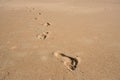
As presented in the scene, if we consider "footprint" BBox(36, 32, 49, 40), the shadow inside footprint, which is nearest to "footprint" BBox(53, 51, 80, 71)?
the shadow inside footprint

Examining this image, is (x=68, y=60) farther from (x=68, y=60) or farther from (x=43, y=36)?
(x=43, y=36)

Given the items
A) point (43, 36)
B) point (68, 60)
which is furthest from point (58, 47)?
point (43, 36)

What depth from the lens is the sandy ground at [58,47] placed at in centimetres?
169

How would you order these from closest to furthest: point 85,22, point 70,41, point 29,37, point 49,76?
point 49,76
point 70,41
point 29,37
point 85,22

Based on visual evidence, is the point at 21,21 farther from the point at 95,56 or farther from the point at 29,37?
the point at 95,56

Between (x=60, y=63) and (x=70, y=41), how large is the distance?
0.65 m

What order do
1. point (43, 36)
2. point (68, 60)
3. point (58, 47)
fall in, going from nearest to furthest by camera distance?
point (68, 60), point (58, 47), point (43, 36)

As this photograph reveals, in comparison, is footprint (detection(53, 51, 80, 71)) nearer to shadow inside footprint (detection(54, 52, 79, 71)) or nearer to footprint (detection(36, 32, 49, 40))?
shadow inside footprint (detection(54, 52, 79, 71))

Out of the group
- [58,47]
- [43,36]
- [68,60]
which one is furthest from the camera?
[43,36]

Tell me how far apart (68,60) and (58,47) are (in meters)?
0.39

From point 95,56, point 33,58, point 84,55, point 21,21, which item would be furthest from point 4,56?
point 21,21

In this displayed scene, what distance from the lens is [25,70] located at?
174 cm

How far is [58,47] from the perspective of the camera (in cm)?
226

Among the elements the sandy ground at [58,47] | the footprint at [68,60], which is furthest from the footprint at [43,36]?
the footprint at [68,60]
